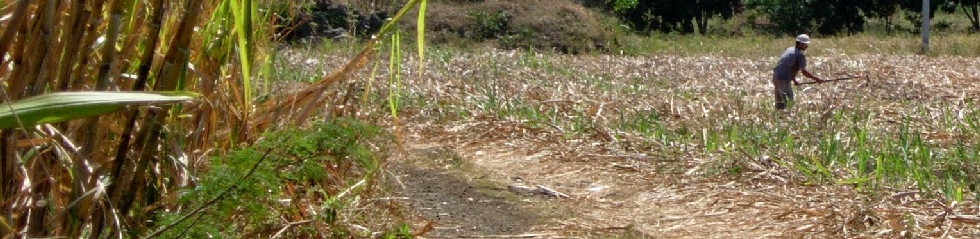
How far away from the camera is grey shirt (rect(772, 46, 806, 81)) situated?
1133 cm

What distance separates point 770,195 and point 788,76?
6.15 metres

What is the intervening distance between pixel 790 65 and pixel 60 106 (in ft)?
33.7

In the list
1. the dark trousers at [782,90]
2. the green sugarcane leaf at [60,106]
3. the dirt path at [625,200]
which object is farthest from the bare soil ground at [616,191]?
the green sugarcane leaf at [60,106]

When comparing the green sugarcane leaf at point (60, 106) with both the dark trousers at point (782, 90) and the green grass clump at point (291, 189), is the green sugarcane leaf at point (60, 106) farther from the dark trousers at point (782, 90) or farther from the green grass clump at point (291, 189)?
the dark trousers at point (782, 90)

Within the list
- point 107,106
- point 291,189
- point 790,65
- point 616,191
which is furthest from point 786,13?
point 107,106

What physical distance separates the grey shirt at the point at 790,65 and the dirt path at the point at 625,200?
Answer: 4576 millimetres

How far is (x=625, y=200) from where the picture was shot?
5.67 meters

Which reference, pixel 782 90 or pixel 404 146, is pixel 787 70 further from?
pixel 404 146

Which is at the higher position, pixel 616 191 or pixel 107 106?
pixel 107 106

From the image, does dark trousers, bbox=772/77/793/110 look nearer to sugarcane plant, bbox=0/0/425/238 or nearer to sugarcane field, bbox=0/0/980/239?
sugarcane field, bbox=0/0/980/239

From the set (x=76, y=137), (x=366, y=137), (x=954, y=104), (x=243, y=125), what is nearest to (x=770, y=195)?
(x=366, y=137)

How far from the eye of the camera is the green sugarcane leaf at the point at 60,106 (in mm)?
1653

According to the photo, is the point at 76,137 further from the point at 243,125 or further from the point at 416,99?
the point at 416,99

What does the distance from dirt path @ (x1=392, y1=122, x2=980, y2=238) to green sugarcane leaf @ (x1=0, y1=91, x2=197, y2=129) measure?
287cm
